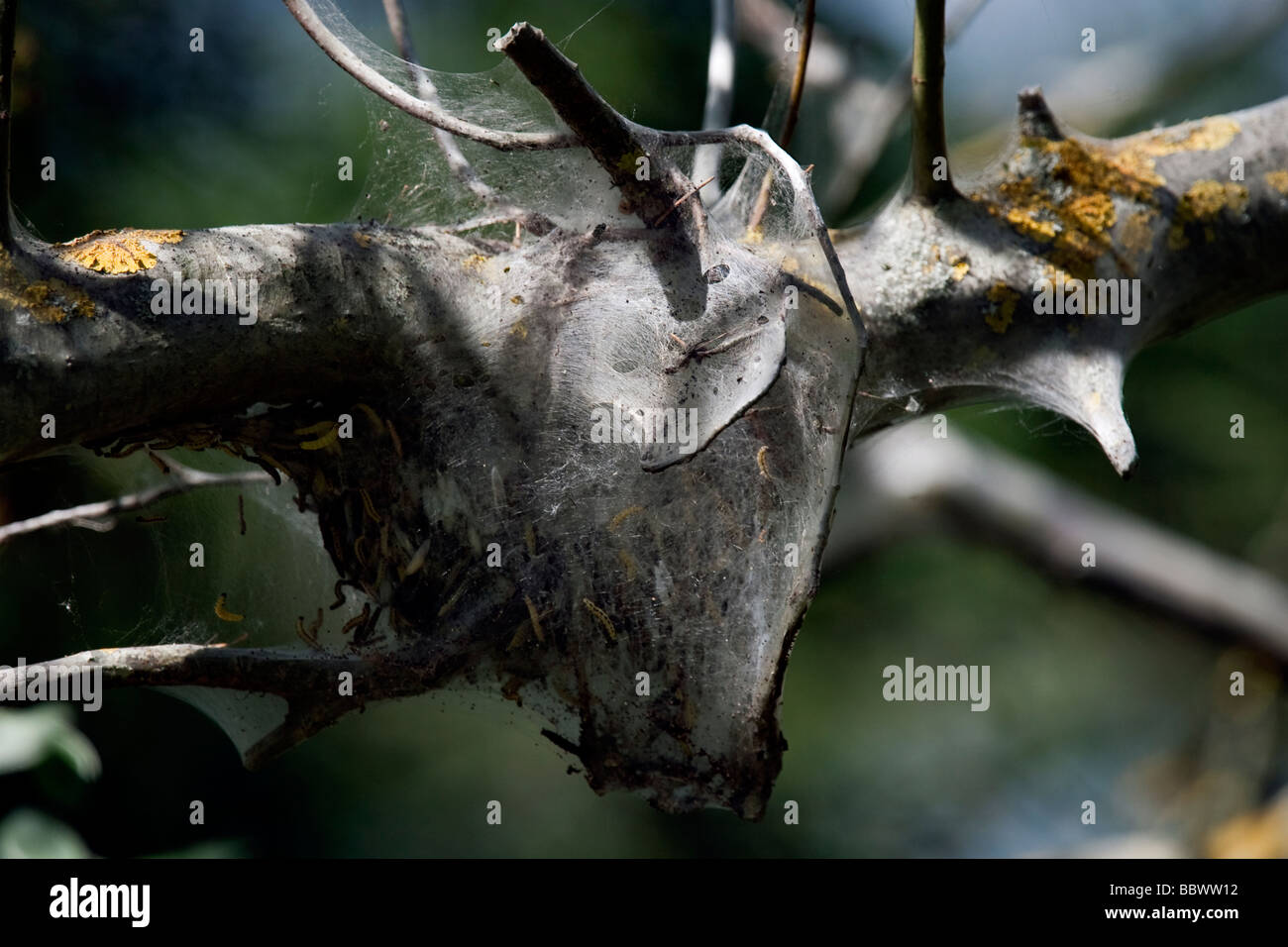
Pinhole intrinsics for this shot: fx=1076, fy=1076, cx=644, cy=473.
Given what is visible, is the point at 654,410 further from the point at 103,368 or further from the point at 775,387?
the point at 103,368

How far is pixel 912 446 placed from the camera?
406 centimetres

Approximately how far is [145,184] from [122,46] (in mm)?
645

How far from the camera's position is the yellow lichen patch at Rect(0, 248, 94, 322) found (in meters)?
1.37

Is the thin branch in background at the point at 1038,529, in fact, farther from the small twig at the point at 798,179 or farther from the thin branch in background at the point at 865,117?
the small twig at the point at 798,179

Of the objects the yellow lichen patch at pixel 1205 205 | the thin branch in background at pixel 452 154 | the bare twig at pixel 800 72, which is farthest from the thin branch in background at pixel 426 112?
the yellow lichen patch at pixel 1205 205

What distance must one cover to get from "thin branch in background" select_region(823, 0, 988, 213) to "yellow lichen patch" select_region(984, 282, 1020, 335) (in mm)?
1027

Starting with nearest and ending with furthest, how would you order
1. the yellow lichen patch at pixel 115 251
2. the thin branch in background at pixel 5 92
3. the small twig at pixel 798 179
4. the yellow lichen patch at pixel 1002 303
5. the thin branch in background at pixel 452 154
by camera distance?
the thin branch in background at pixel 5 92
the yellow lichen patch at pixel 115 251
the small twig at pixel 798 179
the yellow lichen patch at pixel 1002 303
the thin branch in background at pixel 452 154

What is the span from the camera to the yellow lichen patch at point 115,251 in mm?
1439

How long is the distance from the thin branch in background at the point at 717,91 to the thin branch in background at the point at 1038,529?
143 centimetres

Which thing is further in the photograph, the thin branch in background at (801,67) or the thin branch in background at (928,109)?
the thin branch in background at (801,67)

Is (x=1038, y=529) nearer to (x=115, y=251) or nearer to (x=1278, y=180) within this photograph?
(x=1278, y=180)

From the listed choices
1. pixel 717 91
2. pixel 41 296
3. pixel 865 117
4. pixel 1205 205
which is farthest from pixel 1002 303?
pixel 865 117

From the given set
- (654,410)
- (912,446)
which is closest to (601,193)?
(654,410)

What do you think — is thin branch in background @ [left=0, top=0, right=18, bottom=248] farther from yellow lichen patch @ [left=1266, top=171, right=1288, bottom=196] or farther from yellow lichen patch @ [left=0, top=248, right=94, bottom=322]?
yellow lichen patch @ [left=1266, top=171, right=1288, bottom=196]
